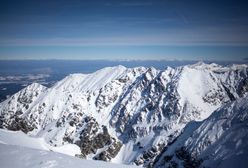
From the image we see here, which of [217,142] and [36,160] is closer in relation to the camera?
[36,160]

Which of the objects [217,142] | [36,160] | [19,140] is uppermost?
[36,160]

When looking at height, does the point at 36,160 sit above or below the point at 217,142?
above

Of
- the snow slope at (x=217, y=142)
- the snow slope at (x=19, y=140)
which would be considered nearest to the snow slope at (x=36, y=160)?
the snow slope at (x=19, y=140)

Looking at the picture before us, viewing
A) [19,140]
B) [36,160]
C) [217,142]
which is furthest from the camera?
[217,142]

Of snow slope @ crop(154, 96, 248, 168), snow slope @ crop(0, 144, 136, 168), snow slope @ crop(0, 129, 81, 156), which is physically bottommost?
snow slope @ crop(154, 96, 248, 168)

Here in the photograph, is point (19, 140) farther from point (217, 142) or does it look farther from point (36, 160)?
point (217, 142)

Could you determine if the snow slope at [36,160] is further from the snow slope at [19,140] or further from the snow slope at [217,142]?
the snow slope at [217,142]

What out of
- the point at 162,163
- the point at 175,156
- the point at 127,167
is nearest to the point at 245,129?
the point at 175,156

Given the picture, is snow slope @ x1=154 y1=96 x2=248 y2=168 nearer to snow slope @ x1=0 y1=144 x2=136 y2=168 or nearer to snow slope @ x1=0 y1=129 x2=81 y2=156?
snow slope @ x1=0 y1=129 x2=81 y2=156

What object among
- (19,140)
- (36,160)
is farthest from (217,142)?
(36,160)

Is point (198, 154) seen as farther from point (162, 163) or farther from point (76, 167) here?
point (76, 167)

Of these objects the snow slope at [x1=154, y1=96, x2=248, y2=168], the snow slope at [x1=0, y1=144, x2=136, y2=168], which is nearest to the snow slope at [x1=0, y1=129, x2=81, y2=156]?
the snow slope at [x1=0, y1=144, x2=136, y2=168]
